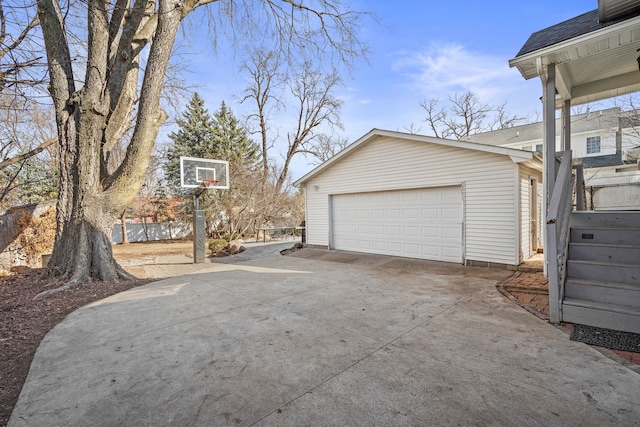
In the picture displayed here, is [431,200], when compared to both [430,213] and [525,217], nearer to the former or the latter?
[430,213]

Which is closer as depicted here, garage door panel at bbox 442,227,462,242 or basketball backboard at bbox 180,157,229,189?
garage door panel at bbox 442,227,462,242

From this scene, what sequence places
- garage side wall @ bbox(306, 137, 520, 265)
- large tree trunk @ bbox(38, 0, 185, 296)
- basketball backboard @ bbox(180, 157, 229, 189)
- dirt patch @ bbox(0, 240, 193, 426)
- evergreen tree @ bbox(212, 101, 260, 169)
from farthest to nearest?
evergreen tree @ bbox(212, 101, 260, 169)
basketball backboard @ bbox(180, 157, 229, 189)
garage side wall @ bbox(306, 137, 520, 265)
large tree trunk @ bbox(38, 0, 185, 296)
dirt patch @ bbox(0, 240, 193, 426)

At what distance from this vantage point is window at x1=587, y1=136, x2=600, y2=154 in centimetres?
1695

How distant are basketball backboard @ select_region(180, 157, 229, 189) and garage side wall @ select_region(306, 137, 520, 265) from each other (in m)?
4.09

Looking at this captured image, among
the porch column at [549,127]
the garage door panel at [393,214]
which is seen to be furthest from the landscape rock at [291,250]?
the porch column at [549,127]

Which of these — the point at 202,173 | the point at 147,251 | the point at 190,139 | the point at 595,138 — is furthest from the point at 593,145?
the point at 147,251

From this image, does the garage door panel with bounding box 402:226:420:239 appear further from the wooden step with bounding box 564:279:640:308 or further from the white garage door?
the wooden step with bounding box 564:279:640:308

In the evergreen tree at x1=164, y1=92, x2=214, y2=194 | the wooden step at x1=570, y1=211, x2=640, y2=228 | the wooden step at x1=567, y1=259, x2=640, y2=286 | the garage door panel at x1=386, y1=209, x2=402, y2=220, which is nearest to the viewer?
the wooden step at x1=567, y1=259, x2=640, y2=286

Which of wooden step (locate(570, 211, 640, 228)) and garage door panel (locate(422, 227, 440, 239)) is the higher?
wooden step (locate(570, 211, 640, 228))

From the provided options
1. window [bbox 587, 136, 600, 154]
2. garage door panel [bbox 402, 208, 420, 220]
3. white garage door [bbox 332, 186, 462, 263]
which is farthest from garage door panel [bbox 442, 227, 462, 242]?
window [bbox 587, 136, 600, 154]

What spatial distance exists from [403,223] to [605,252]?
15.6ft

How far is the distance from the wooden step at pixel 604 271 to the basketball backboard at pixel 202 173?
916 cm

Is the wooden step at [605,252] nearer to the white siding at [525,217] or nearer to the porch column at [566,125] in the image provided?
the porch column at [566,125]

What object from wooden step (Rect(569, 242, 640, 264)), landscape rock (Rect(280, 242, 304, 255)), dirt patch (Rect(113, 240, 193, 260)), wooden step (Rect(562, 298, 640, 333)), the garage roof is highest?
the garage roof
